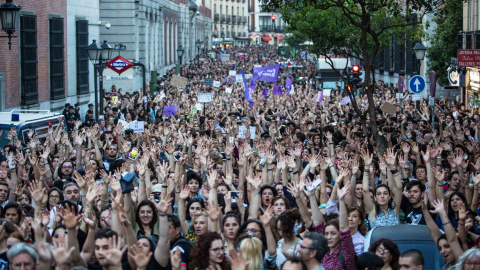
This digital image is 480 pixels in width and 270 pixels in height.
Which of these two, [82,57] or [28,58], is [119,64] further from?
[82,57]

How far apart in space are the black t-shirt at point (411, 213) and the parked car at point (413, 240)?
111 cm

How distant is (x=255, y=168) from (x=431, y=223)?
5.00 metres

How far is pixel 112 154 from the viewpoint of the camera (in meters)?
13.6

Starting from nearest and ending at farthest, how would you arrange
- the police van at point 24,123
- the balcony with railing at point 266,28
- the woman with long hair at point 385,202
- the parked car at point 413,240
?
the parked car at point 413,240 → the woman with long hair at point 385,202 → the police van at point 24,123 → the balcony with railing at point 266,28

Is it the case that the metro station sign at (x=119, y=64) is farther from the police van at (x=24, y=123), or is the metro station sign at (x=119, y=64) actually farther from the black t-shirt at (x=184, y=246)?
the black t-shirt at (x=184, y=246)

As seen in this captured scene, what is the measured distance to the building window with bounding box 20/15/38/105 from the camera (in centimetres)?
2420

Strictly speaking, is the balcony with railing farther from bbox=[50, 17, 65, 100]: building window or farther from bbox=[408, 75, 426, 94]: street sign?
bbox=[408, 75, 426, 94]: street sign

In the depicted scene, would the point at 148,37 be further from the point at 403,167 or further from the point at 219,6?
the point at 219,6

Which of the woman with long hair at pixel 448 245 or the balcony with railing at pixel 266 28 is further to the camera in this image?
the balcony with railing at pixel 266 28

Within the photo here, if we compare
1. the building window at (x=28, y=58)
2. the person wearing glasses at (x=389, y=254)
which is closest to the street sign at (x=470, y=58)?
the building window at (x=28, y=58)

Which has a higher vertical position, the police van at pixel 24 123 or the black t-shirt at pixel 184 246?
the police van at pixel 24 123

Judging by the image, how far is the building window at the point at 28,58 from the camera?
79.4 ft

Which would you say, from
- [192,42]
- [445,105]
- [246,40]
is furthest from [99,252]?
[246,40]

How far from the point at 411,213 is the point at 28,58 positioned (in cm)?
1850
